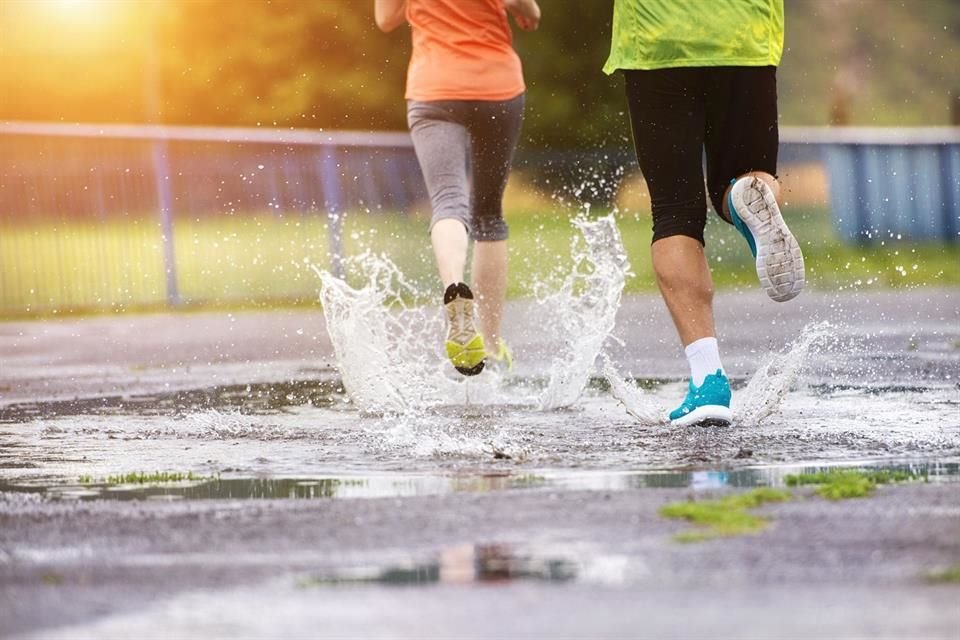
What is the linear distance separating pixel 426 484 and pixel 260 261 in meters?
14.1

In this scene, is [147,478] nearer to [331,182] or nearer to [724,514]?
[724,514]

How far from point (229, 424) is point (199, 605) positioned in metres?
3.24

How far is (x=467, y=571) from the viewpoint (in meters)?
4.16

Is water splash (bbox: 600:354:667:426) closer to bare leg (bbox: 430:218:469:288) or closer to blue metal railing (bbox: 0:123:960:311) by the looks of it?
bare leg (bbox: 430:218:469:288)

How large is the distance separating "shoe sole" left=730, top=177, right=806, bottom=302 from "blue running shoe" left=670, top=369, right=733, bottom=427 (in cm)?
34

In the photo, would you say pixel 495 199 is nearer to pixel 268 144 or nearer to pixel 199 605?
pixel 199 605

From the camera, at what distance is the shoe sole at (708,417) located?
6.55 m

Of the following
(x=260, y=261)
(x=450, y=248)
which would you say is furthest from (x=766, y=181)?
(x=260, y=261)

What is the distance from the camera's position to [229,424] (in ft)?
23.4

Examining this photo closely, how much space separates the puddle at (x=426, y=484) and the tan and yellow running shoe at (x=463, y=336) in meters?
1.81

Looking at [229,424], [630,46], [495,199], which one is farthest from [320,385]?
[630,46]

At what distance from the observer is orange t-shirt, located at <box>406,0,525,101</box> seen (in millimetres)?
7953

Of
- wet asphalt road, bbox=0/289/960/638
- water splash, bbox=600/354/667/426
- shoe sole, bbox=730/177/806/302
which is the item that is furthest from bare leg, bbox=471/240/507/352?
wet asphalt road, bbox=0/289/960/638

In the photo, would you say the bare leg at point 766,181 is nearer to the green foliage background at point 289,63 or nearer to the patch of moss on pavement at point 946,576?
the patch of moss on pavement at point 946,576
